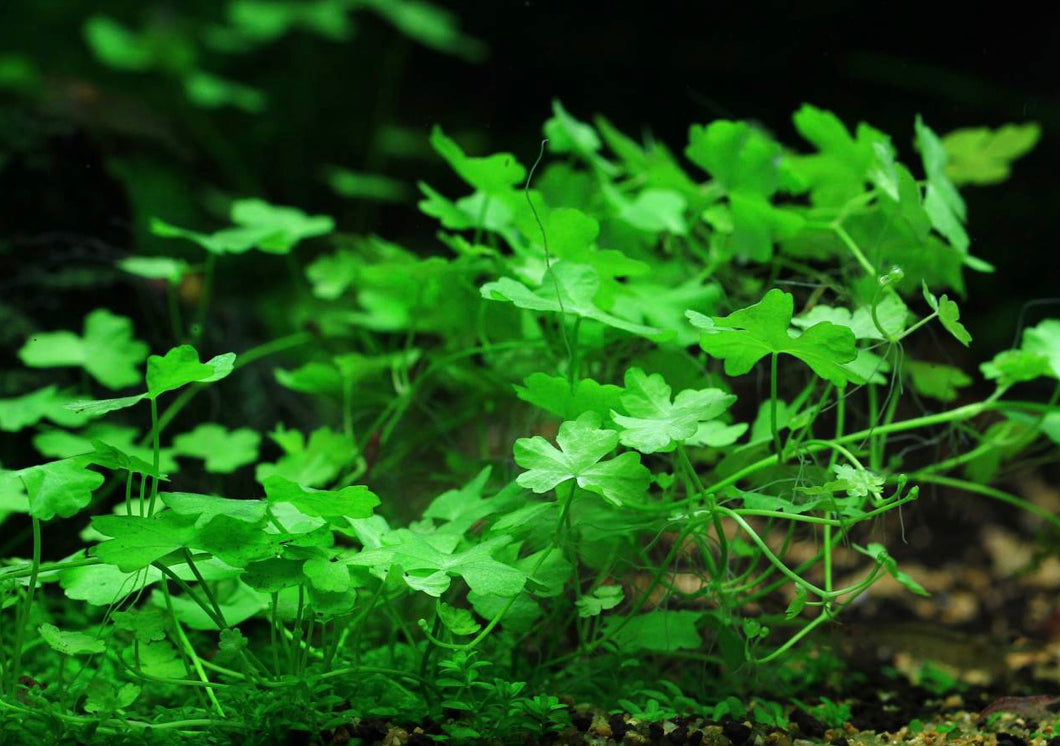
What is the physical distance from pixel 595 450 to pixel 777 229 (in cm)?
72

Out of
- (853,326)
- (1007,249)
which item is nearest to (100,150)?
(853,326)

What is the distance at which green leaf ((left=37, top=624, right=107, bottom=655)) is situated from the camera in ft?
3.67

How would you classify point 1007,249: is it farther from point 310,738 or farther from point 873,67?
point 310,738

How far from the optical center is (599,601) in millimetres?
1212

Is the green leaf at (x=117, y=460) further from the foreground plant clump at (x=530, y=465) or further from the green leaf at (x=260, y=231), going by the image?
the green leaf at (x=260, y=231)

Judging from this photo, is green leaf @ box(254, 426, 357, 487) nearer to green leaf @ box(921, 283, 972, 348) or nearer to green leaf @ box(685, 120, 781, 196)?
green leaf @ box(685, 120, 781, 196)

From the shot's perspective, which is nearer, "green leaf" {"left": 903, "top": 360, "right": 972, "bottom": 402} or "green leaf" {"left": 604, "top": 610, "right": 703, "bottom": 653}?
"green leaf" {"left": 604, "top": 610, "right": 703, "bottom": 653}

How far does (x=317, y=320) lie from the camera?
2.13 meters

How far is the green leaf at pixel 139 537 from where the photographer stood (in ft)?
3.36

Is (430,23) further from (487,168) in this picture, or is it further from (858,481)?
(858,481)

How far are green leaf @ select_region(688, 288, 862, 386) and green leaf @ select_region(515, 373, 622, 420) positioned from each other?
0.45 ft

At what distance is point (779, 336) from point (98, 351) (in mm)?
1257

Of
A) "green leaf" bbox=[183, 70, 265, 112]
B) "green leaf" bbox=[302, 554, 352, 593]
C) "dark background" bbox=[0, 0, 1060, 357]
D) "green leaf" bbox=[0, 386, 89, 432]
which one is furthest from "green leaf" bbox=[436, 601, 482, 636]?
"green leaf" bbox=[183, 70, 265, 112]

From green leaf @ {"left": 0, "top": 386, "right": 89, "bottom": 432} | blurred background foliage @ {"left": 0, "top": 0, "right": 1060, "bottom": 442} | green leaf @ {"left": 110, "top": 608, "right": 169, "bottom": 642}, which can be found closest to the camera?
green leaf @ {"left": 110, "top": 608, "right": 169, "bottom": 642}
